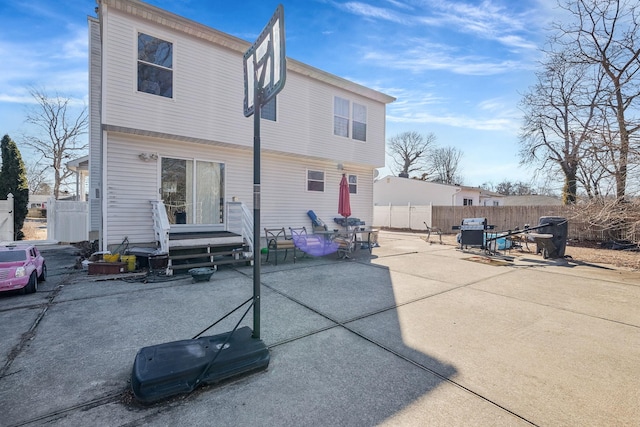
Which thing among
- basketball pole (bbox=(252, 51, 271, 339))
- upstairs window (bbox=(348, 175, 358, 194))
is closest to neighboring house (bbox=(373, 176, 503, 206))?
upstairs window (bbox=(348, 175, 358, 194))

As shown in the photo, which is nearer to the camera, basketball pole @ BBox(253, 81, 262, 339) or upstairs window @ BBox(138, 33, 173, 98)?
basketball pole @ BBox(253, 81, 262, 339)

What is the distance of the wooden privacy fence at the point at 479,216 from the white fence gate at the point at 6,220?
798 inches

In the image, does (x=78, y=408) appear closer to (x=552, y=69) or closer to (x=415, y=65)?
(x=415, y=65)

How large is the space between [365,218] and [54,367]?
10.8 meters

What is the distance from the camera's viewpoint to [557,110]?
18031 mm

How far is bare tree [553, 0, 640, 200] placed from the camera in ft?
38.7

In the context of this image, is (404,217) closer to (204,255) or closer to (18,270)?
(204,255)

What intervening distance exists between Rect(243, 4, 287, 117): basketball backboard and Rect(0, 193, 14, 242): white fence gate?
13300 mm

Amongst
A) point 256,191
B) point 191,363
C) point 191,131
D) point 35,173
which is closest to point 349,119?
point 191,131

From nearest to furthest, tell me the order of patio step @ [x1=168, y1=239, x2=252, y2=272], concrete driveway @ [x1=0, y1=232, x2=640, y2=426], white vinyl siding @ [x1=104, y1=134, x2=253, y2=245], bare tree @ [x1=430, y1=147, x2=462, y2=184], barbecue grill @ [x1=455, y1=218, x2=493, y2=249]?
concrete driveway @ [x1=0, y1=232, x2=640, y2=426] < patio step @ [x1=168, y1=239, x2=252, y2=272] < white vinyl siding @ [x1=104, y1=134, x2=253, y2=245] < barbecue grill @ [x1=455, y1=218, x2=493, y2=249] < bare tree @ [x1=430, y1=147, x2=462, y2=184]

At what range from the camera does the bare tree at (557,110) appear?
13953 millimetres

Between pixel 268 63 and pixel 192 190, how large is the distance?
249 inches

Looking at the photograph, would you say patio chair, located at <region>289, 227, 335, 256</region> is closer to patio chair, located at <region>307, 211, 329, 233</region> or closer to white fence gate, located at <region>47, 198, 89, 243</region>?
patio chair, located at <region>307, 211, 329, 233</region>

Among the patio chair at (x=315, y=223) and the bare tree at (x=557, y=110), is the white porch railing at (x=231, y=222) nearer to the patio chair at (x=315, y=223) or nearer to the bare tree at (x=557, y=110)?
the patio chair at (x=315, y=223)
